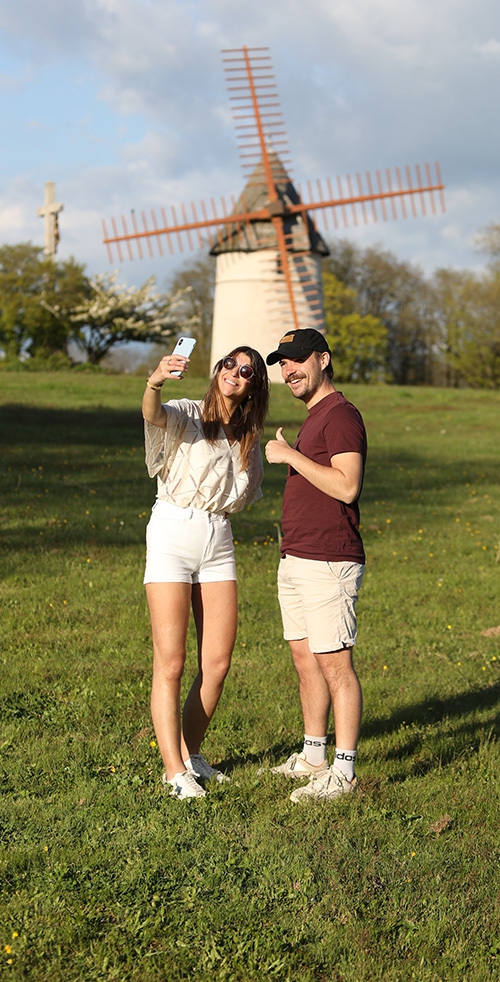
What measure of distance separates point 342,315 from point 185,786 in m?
55.9

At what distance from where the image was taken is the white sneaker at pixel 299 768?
5004 mm

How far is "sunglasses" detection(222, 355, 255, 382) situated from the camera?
4637 millimetres

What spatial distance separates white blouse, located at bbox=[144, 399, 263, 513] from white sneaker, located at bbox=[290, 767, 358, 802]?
4.44ft

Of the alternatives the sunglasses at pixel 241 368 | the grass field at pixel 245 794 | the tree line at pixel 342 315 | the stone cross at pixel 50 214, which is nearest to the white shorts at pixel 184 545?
the sunglasses at pixel 241 368

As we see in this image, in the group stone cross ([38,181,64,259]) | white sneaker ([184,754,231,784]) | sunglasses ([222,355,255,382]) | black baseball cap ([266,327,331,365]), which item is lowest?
white sneaker ([184,754,231,784])

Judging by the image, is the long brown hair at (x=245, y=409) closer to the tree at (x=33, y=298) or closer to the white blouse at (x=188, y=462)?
the white blouse at (x=188, y=462)

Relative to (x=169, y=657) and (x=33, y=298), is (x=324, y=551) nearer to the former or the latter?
(x=169, y=657)

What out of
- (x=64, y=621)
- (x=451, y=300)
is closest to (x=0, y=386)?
(x=64, y=621)

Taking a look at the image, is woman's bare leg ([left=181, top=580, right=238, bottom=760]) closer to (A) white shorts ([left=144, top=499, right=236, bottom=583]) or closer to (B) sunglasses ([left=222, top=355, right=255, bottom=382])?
(A) white shorts ([left=144, top=499, right=236, bottom=583])

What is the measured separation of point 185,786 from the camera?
15.2 ft

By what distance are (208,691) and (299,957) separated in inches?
62.8

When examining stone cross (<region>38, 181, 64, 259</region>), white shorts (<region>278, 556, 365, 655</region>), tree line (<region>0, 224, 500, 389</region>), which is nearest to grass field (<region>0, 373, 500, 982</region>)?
white shorts (<region>278, 556, 365, 655</region>)

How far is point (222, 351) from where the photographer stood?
3503cm

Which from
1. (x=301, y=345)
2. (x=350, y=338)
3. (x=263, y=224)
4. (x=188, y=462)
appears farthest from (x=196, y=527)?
(x=350, y=338)
